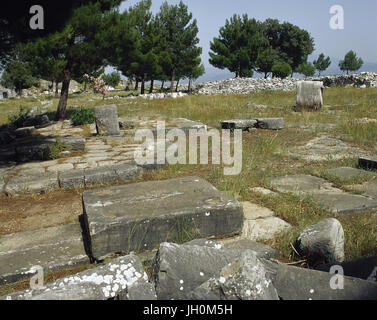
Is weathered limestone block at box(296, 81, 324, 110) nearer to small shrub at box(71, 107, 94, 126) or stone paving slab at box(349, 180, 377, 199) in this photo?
small shrub at box(71, 107, 94, 126)

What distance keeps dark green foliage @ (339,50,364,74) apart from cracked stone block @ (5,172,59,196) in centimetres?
8635

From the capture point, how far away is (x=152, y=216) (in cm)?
264

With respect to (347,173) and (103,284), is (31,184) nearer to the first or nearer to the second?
(103,284)

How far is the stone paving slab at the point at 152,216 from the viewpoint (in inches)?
101

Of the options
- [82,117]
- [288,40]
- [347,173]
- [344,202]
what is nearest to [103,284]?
[344,202]

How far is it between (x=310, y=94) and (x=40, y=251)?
33.7ft

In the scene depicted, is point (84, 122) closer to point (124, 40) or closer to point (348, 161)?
point (124, 40)

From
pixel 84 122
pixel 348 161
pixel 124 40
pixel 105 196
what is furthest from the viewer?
pixel 124 40

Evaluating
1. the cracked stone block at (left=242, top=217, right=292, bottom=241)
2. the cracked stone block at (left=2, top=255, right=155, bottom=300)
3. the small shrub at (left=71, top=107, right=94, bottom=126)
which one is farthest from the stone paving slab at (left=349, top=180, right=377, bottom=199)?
the small shrub at (left=71, top=107, right=94, bottom=126)

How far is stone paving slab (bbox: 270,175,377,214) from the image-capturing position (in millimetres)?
3344
